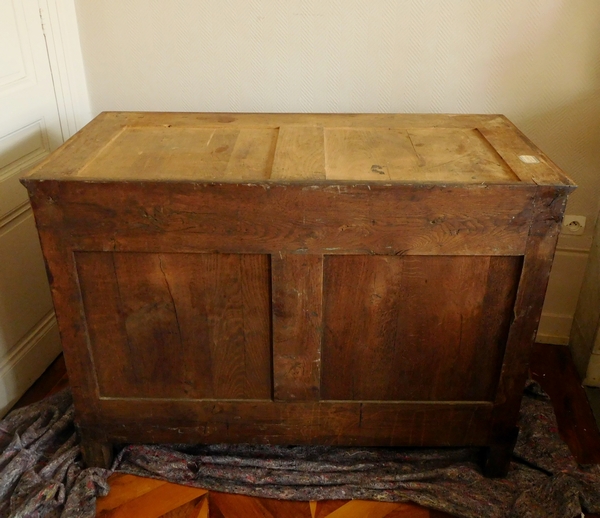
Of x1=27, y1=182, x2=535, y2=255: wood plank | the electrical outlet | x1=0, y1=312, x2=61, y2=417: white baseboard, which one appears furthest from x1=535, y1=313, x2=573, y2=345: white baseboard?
x1=0, y1=312, x2=61, y2=417: white baseboard

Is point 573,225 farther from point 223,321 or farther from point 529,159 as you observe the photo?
point 223,321

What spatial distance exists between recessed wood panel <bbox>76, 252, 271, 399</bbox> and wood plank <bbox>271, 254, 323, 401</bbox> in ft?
0.09

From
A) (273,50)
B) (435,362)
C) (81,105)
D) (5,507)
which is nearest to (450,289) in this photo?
(435,362)

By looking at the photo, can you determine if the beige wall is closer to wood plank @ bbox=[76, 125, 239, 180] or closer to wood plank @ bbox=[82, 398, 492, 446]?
wood plank @ bbox=[76, 125, 239, 180]

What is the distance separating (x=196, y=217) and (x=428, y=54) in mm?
902

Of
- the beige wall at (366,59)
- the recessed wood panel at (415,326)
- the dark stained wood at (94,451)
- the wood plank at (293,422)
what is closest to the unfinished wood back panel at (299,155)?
the recessed wood panel at (415,326)

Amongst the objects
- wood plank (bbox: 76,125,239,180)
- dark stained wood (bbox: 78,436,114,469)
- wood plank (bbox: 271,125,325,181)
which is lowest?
dark stained wood (bbox: 78,436,114,469)

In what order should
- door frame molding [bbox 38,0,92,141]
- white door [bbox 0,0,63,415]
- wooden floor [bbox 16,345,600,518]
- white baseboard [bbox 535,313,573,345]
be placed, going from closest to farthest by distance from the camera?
wooden floor [bbox 16,345,600,518] → white door [bbox 0,0,63,415] → door frame molding [bbox 38,0,92,141] → white baseboard [bbox 535,313,573,345]

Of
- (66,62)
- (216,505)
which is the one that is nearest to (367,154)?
(216,505)

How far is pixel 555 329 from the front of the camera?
191 cm

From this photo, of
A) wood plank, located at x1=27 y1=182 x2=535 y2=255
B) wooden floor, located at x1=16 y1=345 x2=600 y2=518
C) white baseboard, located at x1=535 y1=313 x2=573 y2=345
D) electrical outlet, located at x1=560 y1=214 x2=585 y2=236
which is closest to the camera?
wood plank, located at x1=27 y1=182 x2=535 y2=255

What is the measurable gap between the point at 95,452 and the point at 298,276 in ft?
2.24

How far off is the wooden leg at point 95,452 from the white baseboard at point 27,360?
339 millimetres

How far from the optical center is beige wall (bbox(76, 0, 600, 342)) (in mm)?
1579
